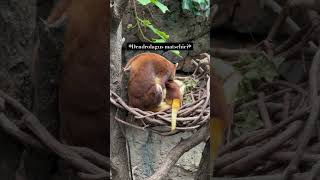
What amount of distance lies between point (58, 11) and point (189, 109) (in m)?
0.40

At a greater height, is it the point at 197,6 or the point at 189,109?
the point at 197,6

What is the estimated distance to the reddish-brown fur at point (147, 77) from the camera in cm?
110

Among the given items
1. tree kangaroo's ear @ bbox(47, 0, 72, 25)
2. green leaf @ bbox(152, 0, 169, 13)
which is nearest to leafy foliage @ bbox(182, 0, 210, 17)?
green leaf @ bbox(152, 0, 169, 13)

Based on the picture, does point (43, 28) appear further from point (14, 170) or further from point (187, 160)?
point (187, 160)

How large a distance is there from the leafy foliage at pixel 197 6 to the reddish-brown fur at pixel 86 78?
0.18 meters

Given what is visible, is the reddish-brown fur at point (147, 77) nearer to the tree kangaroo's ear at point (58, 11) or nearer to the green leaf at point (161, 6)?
the green leaf at point (161, 6)

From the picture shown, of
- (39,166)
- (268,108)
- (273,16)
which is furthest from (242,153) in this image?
(39,166)

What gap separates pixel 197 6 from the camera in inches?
44.2

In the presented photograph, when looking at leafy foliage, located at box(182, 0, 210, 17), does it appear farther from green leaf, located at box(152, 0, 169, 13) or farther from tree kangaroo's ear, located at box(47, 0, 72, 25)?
tree kangaroo's ear, located at box(47, 0, 72, 25)

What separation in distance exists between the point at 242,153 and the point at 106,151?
33 centimetres

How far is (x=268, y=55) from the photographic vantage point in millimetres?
1199

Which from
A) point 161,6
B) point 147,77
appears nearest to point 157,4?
point 161,6

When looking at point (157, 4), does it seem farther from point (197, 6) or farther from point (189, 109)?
point (189, 109)

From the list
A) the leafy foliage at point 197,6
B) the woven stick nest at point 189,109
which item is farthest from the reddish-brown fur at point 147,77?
the leafy foliage at point 197,6
